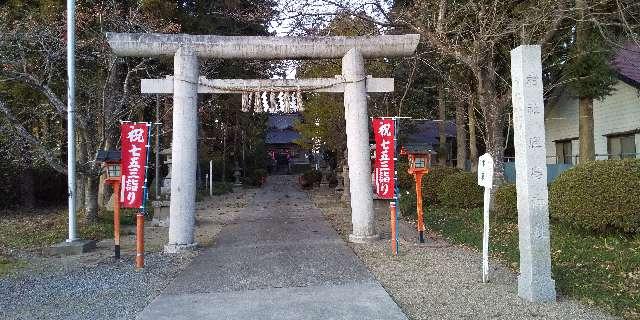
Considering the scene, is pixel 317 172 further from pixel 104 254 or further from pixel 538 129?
pixel 538 129

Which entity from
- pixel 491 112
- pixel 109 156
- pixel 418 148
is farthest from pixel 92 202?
pixel 491 112

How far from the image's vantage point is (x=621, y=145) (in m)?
18.1

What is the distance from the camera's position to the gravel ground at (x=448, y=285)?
5613mm

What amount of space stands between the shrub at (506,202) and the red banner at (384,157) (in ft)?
11.2

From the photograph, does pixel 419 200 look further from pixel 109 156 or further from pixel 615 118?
pixel 615 118

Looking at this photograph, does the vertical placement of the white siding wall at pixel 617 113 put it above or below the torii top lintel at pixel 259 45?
below

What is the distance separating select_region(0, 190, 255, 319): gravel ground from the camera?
6199mm

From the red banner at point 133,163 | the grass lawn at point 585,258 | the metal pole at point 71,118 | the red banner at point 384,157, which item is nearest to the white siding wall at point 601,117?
the grass lawn at point 585,258

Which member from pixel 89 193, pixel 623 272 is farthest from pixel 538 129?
pixel 89 193

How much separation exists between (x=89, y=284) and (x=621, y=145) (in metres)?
17.4

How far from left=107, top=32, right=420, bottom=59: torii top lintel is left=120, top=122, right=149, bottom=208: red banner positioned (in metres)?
1.60

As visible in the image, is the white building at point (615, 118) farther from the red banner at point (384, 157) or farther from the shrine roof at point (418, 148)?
the red banner at point (384, 157)

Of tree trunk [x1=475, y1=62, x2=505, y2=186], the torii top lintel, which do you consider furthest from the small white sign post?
tree trunk [x1=475, y1=62, x2=505, y2=186]

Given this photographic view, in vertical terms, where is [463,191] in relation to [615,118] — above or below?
below
